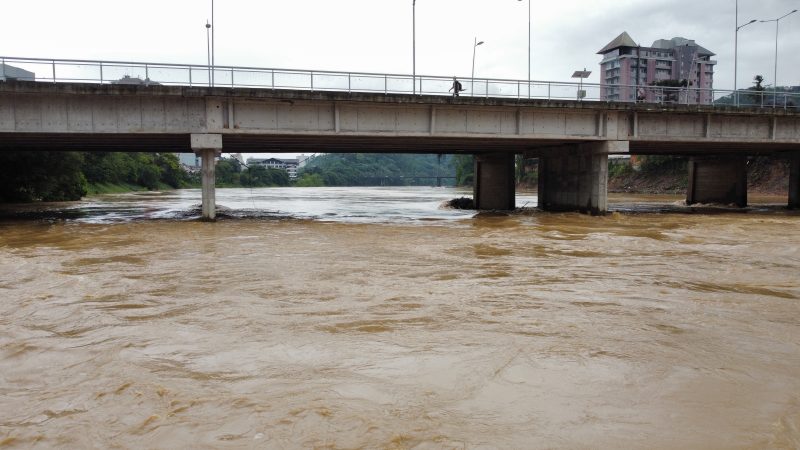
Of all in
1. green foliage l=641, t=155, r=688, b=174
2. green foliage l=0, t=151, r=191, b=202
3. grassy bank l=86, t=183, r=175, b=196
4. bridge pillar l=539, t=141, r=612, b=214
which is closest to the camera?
bridge pillar l=539, t=141, r=612, b=214

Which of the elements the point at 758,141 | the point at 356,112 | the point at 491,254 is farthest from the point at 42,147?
the point at 758,141

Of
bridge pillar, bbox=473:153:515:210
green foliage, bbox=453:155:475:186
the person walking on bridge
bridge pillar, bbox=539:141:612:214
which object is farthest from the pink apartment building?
the person walking on bridge

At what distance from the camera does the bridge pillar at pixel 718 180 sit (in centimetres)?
4497

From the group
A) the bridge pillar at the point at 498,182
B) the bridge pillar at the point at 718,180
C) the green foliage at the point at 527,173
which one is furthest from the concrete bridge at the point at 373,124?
the green foliage at the point at 527,173

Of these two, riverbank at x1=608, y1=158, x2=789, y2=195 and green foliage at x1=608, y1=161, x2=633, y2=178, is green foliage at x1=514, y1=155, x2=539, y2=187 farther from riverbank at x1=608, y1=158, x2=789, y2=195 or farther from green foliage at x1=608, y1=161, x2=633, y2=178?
riverbank at x1=608, y1=158, x2=789, y2=195

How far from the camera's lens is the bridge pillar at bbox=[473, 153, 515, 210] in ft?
136

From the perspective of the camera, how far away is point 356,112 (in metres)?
28.9

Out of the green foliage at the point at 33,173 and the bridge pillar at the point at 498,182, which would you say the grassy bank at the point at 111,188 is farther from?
the bridge pillar at the point at 498,182

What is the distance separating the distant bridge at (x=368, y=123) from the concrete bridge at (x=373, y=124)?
54 millimetres

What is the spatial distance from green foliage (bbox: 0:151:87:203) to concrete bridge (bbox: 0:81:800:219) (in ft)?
22.3

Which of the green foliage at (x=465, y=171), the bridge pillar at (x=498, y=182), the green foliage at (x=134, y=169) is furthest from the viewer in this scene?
the green foliage at (x=465, y=171)

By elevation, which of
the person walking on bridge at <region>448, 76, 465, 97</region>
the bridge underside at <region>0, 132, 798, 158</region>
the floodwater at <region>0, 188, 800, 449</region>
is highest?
the person walking on bridge at <region>448, 76, 465, 97</region>

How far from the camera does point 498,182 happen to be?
4162 centimetres

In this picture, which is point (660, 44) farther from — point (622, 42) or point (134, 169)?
point (134, 169)
